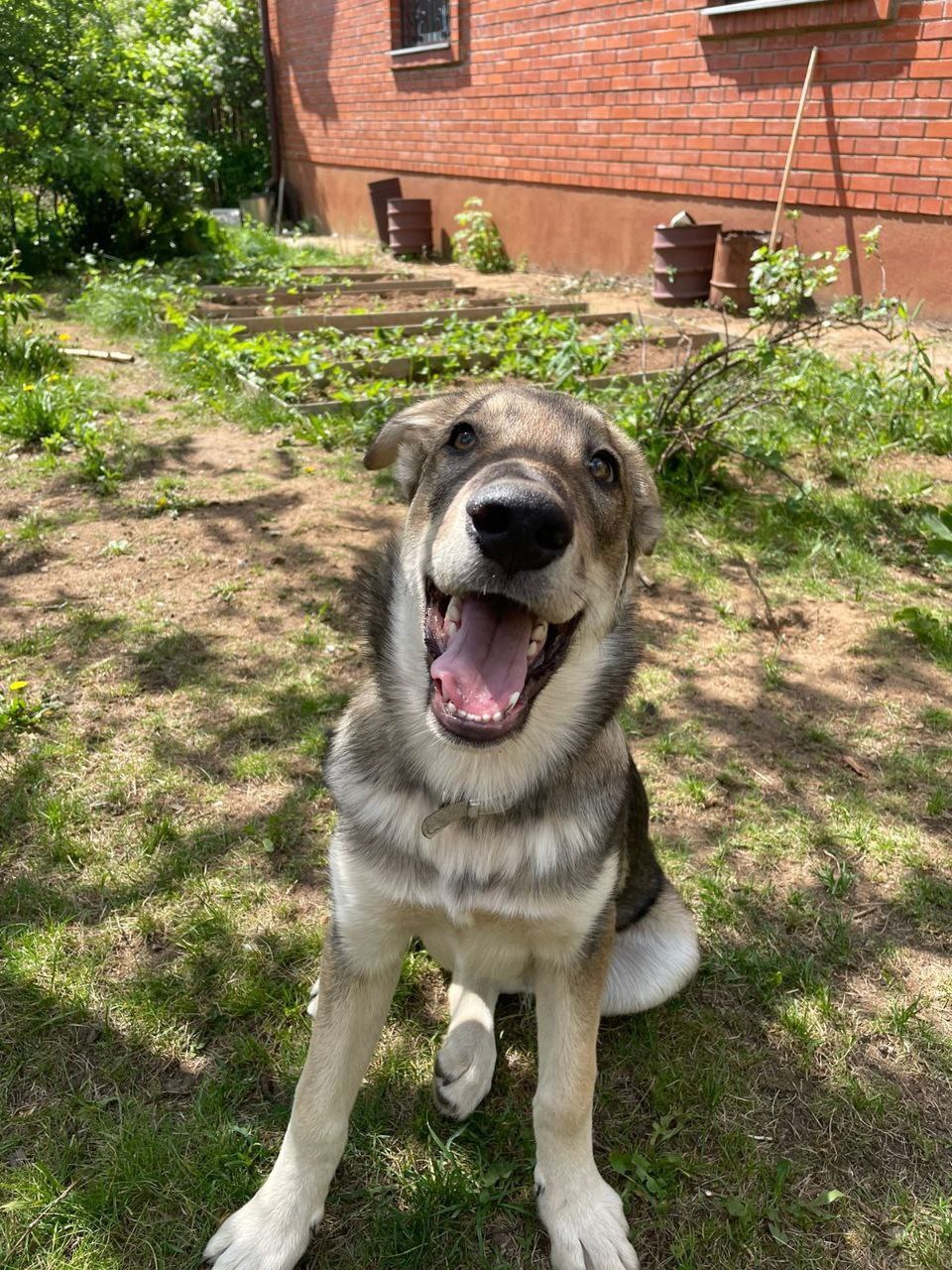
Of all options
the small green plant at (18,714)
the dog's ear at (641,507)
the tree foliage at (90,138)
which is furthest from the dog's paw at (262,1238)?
the tree foliage at (90,138)

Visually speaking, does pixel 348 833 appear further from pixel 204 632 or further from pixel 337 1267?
pixel 204 632

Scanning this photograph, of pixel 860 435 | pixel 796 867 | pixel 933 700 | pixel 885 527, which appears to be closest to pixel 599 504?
pixel 796 867

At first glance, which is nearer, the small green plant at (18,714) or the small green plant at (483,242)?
the small green plant at (18,714)

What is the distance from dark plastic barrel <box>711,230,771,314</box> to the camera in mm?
9023

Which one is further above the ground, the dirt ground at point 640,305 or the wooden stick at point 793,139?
the wooden stick at point 793,139

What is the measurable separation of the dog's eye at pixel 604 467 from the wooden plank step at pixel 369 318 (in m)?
6.54

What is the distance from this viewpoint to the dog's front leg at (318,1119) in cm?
220

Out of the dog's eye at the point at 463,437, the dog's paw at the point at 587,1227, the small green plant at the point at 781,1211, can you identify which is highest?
the dog's eye at the point at 463,437

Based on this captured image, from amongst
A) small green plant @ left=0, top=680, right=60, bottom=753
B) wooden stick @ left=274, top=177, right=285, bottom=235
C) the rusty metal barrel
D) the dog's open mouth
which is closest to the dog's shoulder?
the dog's open mouth

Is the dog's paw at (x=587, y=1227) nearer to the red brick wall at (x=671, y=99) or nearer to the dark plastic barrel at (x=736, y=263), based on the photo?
the red brick wall at (x=671, y=99)

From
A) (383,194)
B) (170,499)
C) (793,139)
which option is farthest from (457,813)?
(383,194)

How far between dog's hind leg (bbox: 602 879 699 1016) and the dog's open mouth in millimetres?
997

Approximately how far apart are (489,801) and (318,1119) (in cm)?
86

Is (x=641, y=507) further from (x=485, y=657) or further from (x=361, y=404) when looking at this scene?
(x=361, y=404)
